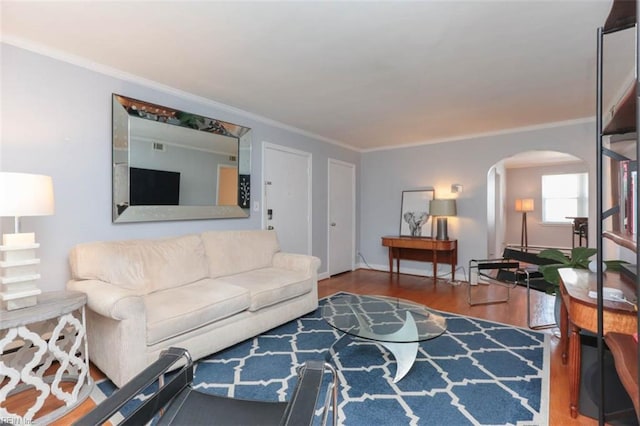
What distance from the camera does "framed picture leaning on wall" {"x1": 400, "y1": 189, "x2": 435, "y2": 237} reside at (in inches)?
198

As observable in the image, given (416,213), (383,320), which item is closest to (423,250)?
(416,213)

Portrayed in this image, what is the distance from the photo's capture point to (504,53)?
2.25 meters

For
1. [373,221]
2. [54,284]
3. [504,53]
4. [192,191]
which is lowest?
[54,284]

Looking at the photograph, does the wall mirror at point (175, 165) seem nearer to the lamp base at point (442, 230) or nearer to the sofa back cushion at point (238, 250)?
the sofa back cushion at point (238, 250)

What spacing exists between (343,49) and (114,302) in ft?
7.24

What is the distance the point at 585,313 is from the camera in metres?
1.50

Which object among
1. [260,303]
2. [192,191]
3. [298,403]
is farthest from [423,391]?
[192,191]

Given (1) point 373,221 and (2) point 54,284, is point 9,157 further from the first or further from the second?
(1) point 373,221

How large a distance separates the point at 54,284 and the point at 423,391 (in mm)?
2670

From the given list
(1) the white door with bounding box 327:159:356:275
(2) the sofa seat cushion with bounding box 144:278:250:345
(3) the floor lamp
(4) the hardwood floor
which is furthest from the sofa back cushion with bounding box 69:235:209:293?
(3) the floor lamp

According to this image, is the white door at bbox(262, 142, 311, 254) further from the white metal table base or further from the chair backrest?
the chair backrest

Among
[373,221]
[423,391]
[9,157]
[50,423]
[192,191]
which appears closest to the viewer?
[50,423]

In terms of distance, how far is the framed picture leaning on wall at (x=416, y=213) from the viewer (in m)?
5.03

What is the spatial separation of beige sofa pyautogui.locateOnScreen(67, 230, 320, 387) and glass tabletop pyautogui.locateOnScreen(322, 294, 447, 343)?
57 centimetres
